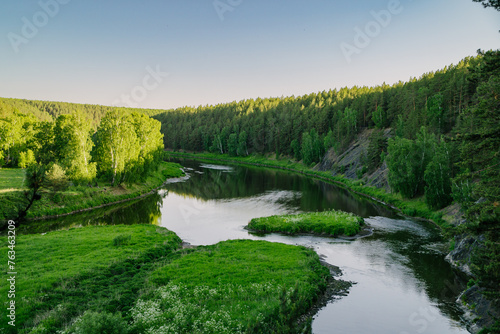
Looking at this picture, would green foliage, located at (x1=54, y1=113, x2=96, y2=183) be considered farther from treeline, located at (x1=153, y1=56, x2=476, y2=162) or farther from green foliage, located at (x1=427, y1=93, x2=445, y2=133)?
green foliage, located at (x1=427, y1=93, x2=445, y2=133)

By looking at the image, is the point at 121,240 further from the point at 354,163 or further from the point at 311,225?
the point at 354,163

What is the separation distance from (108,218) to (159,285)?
96.0 ft

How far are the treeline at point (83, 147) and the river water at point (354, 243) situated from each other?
786 centimetres

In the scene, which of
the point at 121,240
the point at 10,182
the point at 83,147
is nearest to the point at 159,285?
the point at 121,240

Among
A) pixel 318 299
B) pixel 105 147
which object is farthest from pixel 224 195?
pixel 318 299

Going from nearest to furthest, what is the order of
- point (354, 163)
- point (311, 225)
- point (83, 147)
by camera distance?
point (311, 225) < point (83, 147) < point (354, 163)

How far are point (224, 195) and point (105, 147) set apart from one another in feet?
85.6

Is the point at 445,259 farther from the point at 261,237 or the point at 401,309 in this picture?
the point at 261,237

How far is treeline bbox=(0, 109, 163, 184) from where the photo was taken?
5416 centimetres

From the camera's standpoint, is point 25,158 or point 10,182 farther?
point 25,158

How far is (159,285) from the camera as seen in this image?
22891mm

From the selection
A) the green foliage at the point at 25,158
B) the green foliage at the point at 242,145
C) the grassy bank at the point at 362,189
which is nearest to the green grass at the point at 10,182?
the green foliage at the point at 25,158

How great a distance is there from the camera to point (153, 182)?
78.0 m

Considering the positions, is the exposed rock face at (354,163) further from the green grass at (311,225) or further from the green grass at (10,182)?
the green grass at (10,182)
